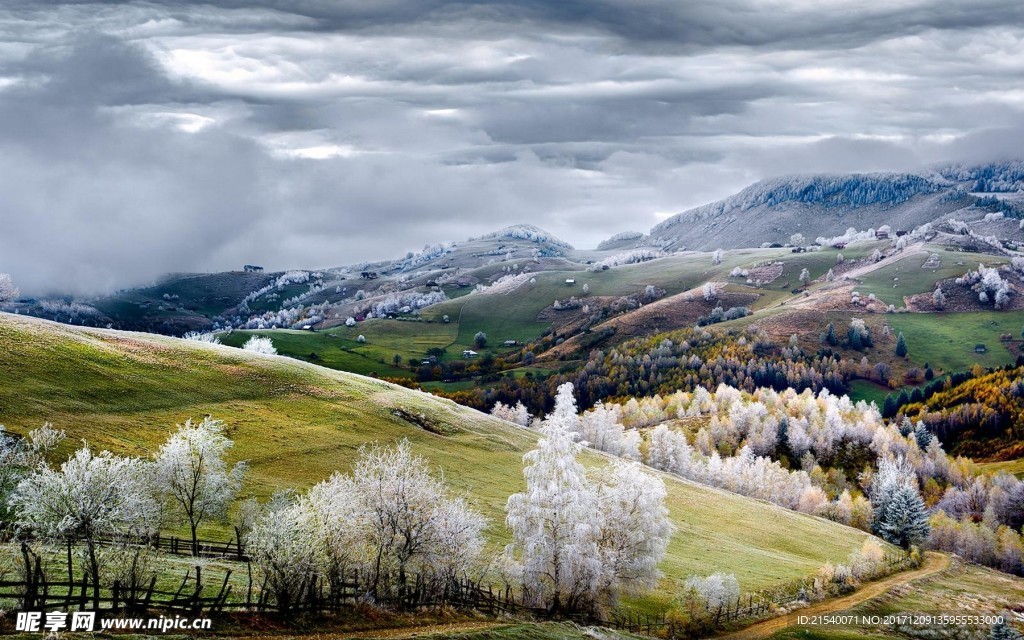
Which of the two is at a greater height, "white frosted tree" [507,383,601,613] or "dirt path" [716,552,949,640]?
"white frosted tree" [507,383,601,613]

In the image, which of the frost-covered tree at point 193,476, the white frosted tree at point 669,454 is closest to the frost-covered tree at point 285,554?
the frost-covered tree at point 193,476

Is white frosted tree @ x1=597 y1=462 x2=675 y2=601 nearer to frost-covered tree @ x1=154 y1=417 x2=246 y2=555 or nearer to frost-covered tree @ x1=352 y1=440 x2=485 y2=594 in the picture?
frost-covered tree @ x1=352 y1=440 x2=485 y2=594

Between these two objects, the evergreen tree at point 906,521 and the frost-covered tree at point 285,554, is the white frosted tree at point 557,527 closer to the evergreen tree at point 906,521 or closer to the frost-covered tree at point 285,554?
the frost-covered tree at point 285,554

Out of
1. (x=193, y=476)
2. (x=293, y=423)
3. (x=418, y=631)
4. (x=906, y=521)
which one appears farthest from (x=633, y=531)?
(x=906, y=521)

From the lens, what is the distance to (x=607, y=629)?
200 ft

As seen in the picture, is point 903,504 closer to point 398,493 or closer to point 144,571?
point 398,493

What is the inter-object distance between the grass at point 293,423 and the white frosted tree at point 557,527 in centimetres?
1604

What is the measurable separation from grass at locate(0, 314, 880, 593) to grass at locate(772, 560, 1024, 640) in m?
10.6

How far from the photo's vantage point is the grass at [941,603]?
241 feet

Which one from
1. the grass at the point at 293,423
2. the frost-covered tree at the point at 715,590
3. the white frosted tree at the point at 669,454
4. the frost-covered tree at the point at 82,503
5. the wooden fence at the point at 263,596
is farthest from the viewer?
the white frosted tree at the point at 669,454

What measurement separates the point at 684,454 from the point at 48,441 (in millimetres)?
140538

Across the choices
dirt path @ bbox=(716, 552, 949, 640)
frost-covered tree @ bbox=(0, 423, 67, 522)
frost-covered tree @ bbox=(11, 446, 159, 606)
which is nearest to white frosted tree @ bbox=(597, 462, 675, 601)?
dirt path @ bbox=(716, 552, 949, 640)

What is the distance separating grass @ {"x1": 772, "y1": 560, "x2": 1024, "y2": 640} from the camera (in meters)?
73.4

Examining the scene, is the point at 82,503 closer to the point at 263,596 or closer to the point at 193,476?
the point at 263,596
